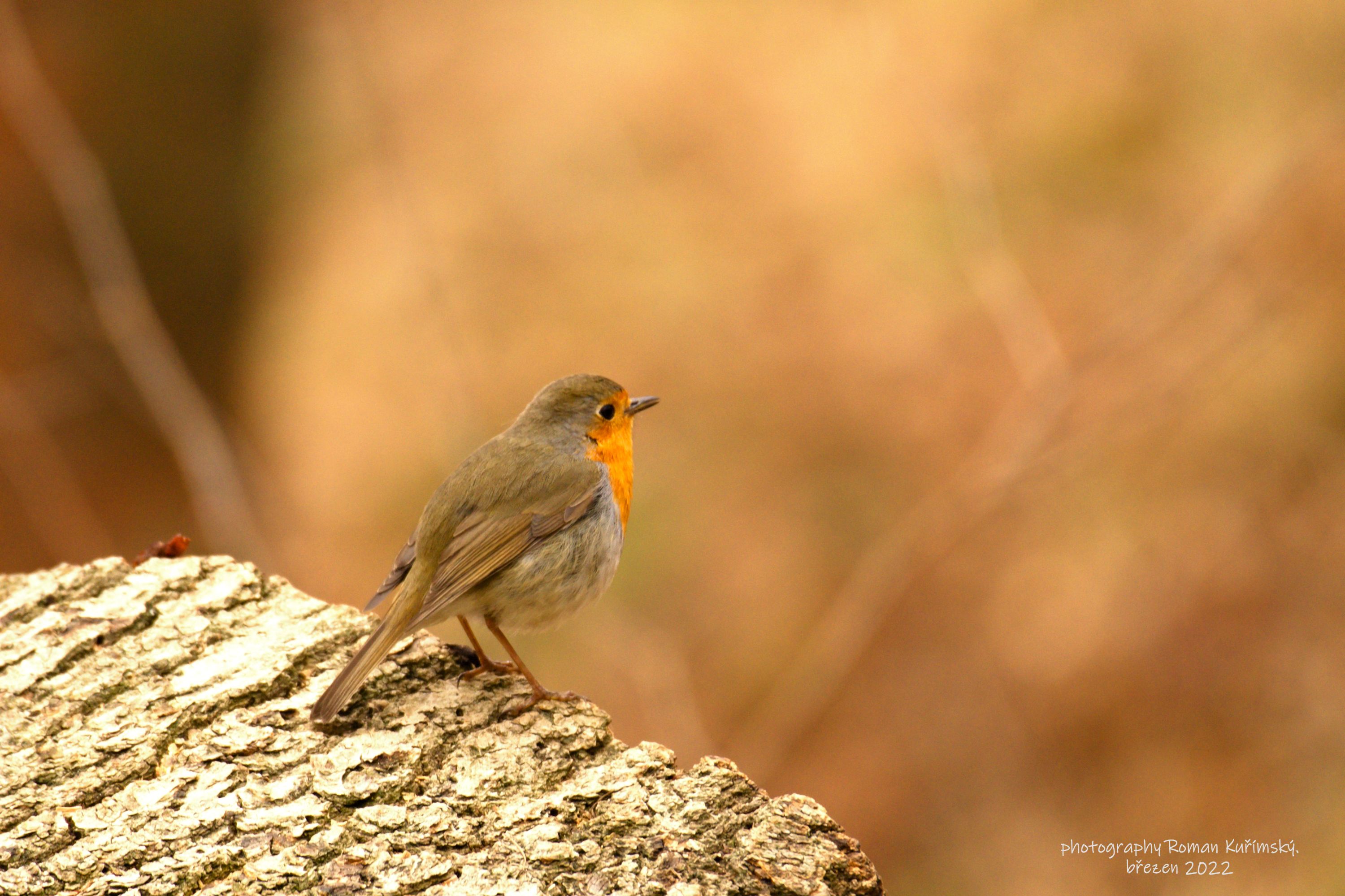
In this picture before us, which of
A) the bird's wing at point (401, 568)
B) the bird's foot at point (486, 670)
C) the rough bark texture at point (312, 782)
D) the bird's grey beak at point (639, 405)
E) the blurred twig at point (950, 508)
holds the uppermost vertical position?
the blurred twig at point (950, 508)

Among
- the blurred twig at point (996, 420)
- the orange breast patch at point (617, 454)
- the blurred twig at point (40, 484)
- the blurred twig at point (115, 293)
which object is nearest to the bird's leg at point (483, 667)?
the orange breast patch at point (617, 454)

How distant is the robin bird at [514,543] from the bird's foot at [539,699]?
0.04ft

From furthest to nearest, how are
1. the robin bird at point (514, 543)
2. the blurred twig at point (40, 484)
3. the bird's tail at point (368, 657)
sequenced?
1. the blurred twig at point (40, 484)
2. the robin bird at point (514, 543)
3. the bird's tail at point (368, 657)

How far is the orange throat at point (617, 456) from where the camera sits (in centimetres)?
389

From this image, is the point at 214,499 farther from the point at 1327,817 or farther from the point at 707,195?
the point at 1327,817

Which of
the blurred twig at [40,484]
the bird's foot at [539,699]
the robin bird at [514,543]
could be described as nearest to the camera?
the bird's foot at [539,699]

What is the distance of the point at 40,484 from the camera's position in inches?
282

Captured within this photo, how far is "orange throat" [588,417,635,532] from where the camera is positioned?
389 cm

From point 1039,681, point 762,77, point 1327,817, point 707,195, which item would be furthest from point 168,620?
point 762,77

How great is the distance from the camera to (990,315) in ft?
23.5

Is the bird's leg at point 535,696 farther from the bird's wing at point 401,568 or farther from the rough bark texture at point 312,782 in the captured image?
the bird's wing at point 401,568

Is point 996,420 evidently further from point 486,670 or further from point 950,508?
point 486,670

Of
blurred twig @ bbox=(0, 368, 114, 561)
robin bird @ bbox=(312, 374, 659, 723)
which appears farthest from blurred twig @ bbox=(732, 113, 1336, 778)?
blurred twig @ bbox=(0, 368, 114, 561)

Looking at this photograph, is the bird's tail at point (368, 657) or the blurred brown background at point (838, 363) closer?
the bird's tail at point (368, 657)
